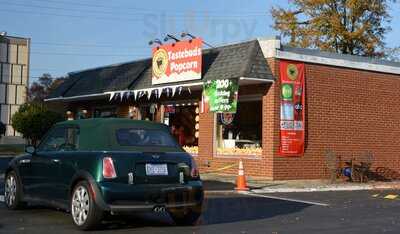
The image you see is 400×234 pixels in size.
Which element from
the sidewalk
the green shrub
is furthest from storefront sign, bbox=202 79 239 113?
the green shrub

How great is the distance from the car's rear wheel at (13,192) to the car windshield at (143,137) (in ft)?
7.98

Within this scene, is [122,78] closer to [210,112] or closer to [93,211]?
[210,112]

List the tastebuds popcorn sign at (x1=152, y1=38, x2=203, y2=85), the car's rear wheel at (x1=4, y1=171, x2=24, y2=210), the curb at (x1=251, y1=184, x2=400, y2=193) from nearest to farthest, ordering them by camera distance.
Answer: the car's rear wheel at (x1=4, y1=171, x2=24, y2=210) < the curb at (x1=251, y1=184, x2=400, y2=193) < the tastebuds popcorn sign at (x1=152, y1=38, x2=203, y2=85)

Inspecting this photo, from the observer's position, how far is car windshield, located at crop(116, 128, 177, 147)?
30.1ft

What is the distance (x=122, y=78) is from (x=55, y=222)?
49.6 feet

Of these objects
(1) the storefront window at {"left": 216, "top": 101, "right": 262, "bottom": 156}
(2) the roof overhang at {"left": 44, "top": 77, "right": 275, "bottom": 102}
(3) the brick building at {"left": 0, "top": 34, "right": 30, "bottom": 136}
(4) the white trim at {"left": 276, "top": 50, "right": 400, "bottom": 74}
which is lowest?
(1) the storefront window at {"left": 216, "top": 101, "right": 262, "bottom": 156}

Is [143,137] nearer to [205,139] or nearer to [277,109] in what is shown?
[277,109]

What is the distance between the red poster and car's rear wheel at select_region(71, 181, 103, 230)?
1065 centimetres

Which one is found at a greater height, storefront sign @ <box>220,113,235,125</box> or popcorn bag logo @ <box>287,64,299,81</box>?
popcorn bag logo @ <box>287,64,299,81</box>

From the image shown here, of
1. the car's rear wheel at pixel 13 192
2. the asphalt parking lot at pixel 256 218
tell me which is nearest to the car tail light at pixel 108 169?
the asphalt parking lot at pixel 256 218

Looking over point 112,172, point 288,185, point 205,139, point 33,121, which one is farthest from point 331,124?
point 33,121

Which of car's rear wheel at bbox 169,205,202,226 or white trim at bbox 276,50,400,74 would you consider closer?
car's rear wheel at bbox 169,205,202,226

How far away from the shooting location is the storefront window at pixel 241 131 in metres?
19.6

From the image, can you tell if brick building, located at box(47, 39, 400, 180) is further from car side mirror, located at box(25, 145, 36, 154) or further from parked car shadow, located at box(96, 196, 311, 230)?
car side mirror, located at box(25, 145, 36, 154)
